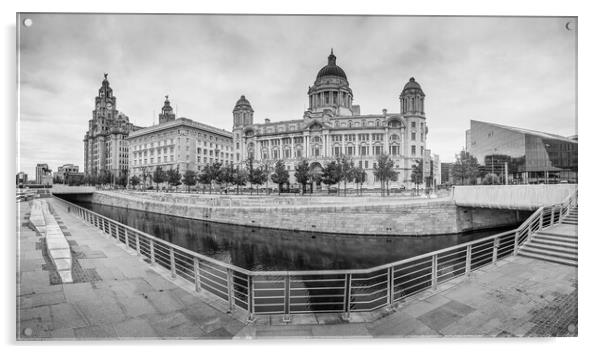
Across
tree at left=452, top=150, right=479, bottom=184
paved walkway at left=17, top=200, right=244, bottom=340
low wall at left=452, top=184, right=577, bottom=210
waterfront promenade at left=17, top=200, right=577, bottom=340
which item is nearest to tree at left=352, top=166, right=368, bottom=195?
tree at left=452, top=150, right=479, bottom=184

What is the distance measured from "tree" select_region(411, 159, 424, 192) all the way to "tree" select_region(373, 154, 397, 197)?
3.14 ft

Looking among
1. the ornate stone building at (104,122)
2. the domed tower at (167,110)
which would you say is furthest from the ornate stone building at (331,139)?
the ornate stone building at (104,122)

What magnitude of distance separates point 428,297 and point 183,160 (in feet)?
98.1

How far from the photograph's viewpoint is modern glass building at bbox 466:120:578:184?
4.38 m

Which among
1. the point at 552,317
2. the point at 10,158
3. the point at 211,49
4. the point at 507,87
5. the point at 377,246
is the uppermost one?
the point at 211,49

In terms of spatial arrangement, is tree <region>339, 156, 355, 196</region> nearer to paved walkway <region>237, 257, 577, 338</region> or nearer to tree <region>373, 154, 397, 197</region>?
tree <region>373, 154, 397, 197</region>

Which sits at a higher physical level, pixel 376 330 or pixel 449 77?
pixel 449 77

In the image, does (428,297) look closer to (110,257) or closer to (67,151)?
(110,257)

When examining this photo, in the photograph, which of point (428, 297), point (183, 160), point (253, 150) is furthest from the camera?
point (183, 160)

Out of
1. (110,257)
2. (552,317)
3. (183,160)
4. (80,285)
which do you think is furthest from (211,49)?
(183,160)

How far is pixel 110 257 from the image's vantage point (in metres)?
5.34

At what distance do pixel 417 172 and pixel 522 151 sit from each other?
8.82 metres

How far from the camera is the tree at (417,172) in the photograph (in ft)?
45.7

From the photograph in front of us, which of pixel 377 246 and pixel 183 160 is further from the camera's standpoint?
pixel 183 160
